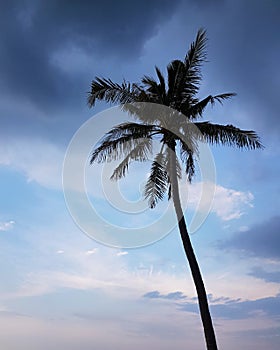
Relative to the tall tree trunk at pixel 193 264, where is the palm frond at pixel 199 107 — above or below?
above

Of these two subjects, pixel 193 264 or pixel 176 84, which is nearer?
pixel 193 264

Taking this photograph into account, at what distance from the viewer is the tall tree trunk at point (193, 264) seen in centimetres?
2172

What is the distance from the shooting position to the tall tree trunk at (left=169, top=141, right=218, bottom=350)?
21.7 m

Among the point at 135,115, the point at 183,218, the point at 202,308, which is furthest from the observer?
the point at 135,115

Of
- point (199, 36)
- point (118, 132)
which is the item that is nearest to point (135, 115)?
point (118, 132)

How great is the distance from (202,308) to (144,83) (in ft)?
35.4

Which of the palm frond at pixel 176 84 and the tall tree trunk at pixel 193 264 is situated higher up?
the palm frond at pixel 176 84

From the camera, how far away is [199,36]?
25094 millimetres

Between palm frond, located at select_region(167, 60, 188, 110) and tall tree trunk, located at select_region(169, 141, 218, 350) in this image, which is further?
palm frond, located at select_region(167, 60, 188, 110)

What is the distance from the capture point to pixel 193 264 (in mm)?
23109

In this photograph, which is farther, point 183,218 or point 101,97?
point 101,97

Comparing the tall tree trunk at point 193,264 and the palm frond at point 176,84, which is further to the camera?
the palm frond at point 176,84

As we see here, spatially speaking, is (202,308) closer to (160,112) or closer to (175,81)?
(160,112)

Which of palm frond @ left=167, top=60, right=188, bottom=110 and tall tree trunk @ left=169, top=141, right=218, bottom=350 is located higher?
palm frond @ left=167, top=60, right=188, bottom=110
